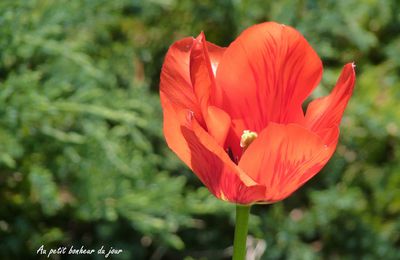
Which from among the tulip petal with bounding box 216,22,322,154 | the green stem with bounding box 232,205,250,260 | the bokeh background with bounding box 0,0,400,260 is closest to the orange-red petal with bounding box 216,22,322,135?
the tulip petal with bounding box 216,22,322,154

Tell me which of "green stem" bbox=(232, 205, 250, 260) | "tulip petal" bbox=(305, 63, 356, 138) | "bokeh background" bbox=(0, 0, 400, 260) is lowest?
"bokeh background" bbox=(0, 0, 400, 260)

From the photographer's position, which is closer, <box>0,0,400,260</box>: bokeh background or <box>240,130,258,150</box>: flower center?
<box>240,130,258,150</box>: flower center

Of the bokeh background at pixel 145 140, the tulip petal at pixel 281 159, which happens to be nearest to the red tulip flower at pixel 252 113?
the tulip petal at pixel 281 159

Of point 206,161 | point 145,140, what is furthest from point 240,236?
point 145,140

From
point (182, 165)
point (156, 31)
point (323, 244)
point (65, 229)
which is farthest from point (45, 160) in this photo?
point (323, 244)

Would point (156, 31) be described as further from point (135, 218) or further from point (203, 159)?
point (203, 159)

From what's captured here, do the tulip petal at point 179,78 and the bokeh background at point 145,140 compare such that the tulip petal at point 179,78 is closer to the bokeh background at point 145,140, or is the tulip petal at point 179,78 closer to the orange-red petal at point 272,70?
the orange-red petal at point 272,70

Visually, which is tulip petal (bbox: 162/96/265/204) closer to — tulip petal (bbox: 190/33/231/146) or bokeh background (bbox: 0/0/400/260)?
tulip petal (bbox: 190/33/231/146)
